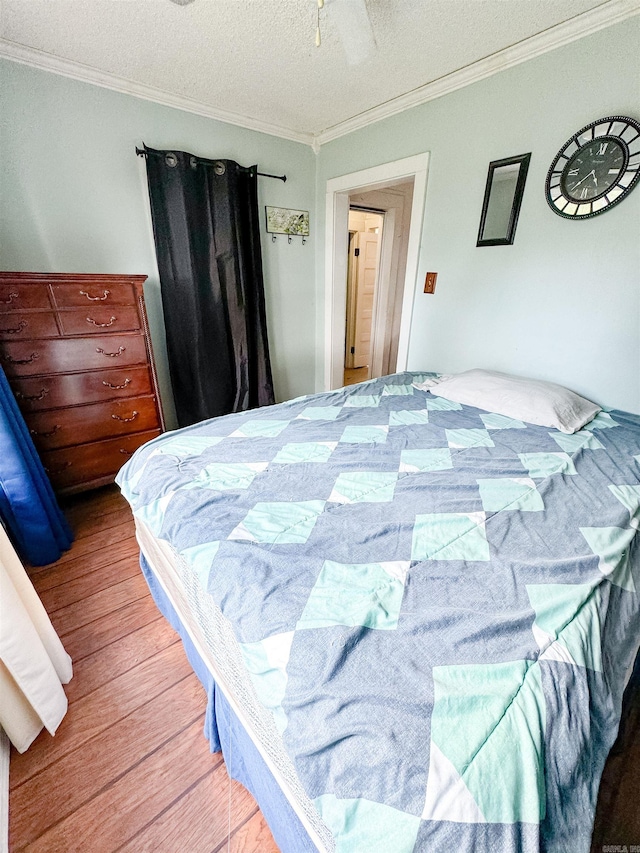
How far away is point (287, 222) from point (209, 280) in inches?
35.7

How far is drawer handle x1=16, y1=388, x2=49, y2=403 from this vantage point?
5.73ft

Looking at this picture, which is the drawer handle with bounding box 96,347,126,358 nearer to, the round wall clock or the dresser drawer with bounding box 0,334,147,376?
the dresser drawer with bounding box 0,334,147,376

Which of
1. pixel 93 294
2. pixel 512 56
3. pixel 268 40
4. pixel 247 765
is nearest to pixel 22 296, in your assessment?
pixel 93 294

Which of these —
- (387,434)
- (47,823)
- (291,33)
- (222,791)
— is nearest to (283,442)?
(387,434)

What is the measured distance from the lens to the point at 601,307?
169cm

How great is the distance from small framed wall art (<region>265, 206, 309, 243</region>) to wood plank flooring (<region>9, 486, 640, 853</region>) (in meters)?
2.81

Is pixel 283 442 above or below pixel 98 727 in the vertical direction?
above

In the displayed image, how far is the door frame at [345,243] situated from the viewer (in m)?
2.27

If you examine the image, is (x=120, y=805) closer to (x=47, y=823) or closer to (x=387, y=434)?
(x=47, y=823)

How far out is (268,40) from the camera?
5.35 feet

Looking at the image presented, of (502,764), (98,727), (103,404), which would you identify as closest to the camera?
(502,764)

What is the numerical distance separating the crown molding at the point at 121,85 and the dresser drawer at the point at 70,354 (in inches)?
54.7

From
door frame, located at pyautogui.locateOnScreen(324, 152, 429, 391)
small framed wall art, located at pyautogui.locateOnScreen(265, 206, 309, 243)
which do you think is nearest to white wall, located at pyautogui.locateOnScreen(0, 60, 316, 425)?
small framed wall art, located at pyautogui.locateOnScreen(265, 206, 309, 243)

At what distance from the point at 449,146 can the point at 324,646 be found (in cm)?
264
